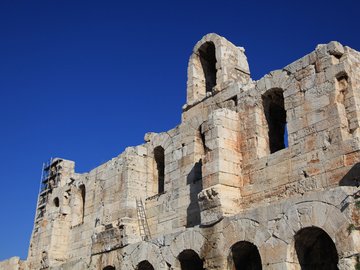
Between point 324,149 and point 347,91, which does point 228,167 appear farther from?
point 347,91

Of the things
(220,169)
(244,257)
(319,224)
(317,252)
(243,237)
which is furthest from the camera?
(220,169)

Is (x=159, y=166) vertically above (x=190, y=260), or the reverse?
(x=159, y=166)

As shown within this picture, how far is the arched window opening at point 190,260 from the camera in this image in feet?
37.4

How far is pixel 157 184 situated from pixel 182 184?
273 centimetres

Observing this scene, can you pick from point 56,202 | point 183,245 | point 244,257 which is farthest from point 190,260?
point 56,202

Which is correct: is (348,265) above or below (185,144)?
below

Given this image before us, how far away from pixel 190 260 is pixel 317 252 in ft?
11.0

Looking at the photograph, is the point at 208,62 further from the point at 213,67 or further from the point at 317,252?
the point at 317,252

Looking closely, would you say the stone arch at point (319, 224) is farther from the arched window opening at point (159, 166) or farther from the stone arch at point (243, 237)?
the arched window opening at point (159, 166)

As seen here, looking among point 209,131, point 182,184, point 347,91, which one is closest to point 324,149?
point 347,91

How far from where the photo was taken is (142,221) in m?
15.1

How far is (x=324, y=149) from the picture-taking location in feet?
34.1

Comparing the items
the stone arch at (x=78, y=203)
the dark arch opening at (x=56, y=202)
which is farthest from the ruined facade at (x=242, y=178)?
the dark arch opening at (x=56, y=202)

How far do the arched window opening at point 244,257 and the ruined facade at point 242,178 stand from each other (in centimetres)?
3
